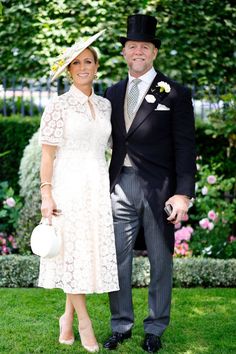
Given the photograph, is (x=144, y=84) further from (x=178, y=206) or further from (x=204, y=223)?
(x=204, y=223)

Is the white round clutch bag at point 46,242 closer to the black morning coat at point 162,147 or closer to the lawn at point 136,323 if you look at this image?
the black morning coat at point 162,147

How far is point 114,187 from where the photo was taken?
15.0ft

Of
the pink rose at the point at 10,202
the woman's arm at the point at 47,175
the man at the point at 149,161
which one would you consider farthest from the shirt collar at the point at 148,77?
the pink rose at the point at 10,202

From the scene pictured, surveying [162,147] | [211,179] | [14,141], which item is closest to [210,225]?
[211,179]

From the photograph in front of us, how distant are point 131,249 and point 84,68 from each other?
3.43 ft

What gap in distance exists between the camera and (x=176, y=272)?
6309mm

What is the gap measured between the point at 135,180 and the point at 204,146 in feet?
10.4

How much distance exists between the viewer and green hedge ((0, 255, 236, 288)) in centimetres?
629

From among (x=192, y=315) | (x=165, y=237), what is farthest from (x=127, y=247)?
(x=192, y=315)

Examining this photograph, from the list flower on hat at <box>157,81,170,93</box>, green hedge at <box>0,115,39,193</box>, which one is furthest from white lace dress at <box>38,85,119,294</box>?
green hedge at <box>0,115,39,193</box>

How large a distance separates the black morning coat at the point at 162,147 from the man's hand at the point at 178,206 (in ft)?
0.11

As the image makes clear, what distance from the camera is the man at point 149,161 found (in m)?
4.50

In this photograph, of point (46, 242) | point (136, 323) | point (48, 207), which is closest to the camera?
point (46, 242)

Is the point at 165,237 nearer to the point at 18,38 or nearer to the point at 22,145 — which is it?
the point at 22,145
